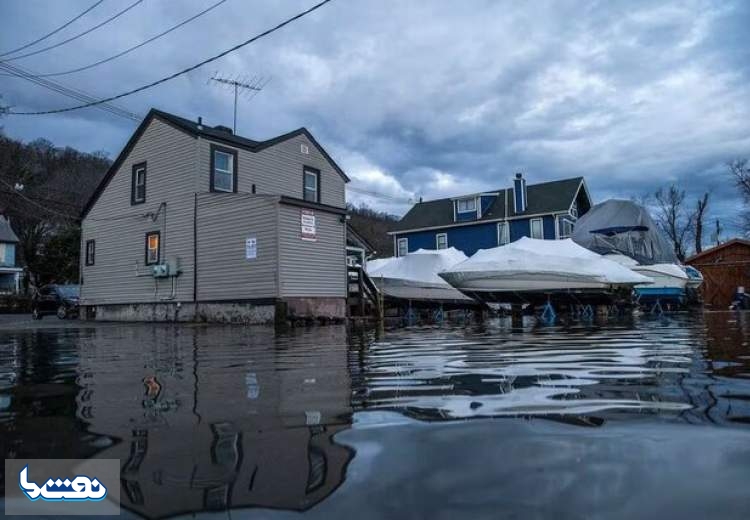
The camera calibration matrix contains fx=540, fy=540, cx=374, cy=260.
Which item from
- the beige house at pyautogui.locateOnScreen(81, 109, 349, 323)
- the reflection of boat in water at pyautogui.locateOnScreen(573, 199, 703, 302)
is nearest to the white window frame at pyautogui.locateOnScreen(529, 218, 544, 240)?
the reflection of boat in water at pyautogui.locateOnScreen(573, 199, 703, 302)

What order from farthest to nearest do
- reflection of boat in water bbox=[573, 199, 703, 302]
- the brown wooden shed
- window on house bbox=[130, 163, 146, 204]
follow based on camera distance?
the brown wooden shed, window on house bbox=[130, 163, 146, 204], reflection of boat in water bbox=[573, 199, 703, 302]

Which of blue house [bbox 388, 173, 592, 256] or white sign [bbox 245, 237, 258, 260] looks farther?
blue house [bbox 388, 173, 592, 256]

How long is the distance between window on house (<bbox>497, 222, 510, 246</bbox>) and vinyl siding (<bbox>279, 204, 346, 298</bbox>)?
20.1 metres

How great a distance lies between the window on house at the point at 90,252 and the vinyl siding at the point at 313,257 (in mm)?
10230

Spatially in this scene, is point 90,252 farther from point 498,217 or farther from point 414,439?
point 498,217

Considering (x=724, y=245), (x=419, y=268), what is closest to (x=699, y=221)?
(x=724, y=245)

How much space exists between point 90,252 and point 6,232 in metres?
31.2

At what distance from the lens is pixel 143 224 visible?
19.8 m

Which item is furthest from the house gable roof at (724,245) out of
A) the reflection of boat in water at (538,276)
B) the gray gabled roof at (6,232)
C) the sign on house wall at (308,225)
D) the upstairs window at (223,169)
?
the gray gabled roof at (6,232)

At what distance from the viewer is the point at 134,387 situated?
3643 millimetres

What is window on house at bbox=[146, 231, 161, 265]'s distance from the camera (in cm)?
1908

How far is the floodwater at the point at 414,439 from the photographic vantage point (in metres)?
1.45

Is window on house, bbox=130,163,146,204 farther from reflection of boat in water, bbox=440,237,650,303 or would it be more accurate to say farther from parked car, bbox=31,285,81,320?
reflection of boat in water, bbox=440,237,650,303

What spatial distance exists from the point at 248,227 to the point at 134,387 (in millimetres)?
13151
